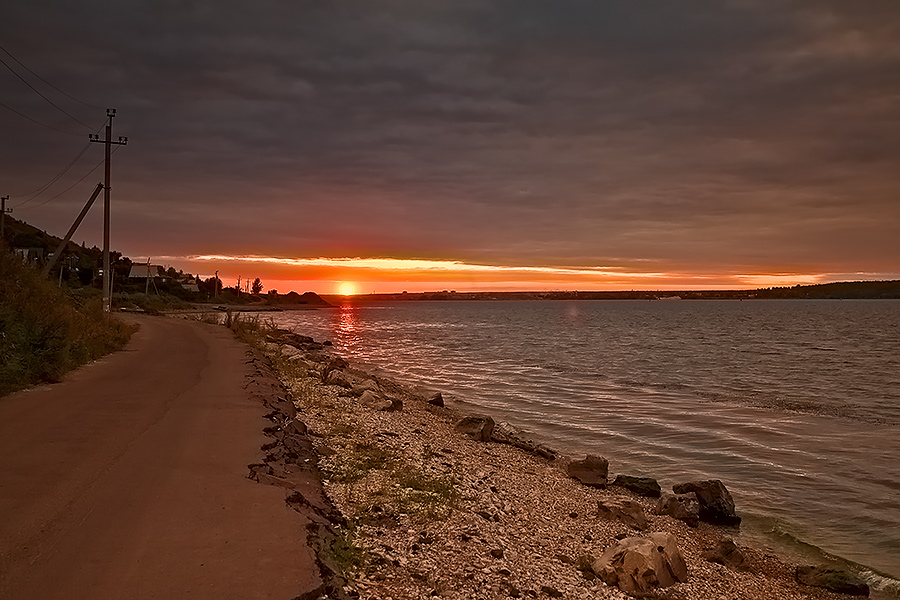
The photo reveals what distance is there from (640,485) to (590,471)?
3.52ft

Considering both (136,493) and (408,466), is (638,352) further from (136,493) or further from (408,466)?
(136,493)

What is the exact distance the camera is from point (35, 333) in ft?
54.0

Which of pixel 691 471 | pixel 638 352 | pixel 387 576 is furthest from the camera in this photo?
pixel 638 352

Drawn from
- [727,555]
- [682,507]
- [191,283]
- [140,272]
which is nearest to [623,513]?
[682,507]

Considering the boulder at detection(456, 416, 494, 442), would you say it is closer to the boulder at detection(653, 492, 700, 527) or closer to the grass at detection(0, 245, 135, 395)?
the boulder at detection(653, 492, 700, 527)

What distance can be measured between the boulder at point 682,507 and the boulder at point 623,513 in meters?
0.65

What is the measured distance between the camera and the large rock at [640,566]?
7605 millimetres

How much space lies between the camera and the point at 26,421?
1121cm

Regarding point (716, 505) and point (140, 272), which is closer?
point (716, 505)

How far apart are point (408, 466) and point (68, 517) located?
5411 mm

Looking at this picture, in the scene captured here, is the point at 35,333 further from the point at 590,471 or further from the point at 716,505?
the point at 716,505

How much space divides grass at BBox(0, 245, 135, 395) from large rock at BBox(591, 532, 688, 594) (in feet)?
42.6

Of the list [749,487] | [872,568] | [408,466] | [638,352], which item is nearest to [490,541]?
[408,466]

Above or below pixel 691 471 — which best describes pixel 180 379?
above
